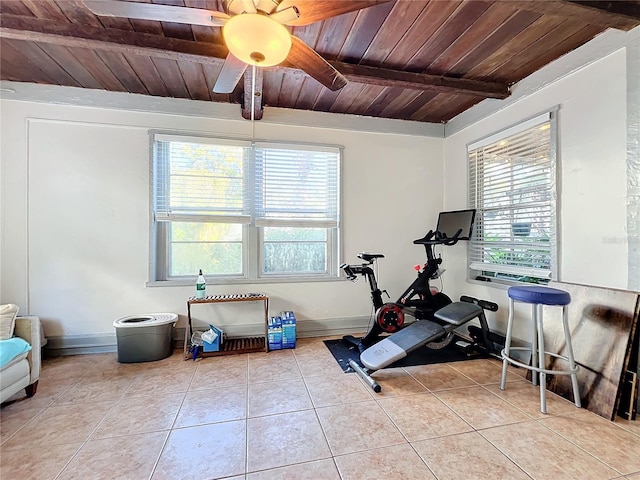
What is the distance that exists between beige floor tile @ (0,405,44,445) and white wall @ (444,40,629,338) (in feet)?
13.8

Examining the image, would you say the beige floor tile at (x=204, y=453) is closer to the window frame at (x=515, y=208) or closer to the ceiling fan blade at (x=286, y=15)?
the ceiling fan blade at (x=286, y=15)

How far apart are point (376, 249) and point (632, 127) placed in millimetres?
2458

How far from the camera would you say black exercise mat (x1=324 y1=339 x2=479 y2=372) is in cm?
278

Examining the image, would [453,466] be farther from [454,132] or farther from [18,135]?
[18,135]

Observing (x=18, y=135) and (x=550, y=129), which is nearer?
(x=550, y=129)

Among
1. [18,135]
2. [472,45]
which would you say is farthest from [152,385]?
[472,45]

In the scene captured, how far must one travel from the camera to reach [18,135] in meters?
2.86

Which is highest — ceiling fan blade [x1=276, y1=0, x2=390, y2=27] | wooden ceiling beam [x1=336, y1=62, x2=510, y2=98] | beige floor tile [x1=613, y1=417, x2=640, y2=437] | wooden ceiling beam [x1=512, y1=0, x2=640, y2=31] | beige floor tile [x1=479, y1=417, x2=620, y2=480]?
→ wooden ceiling beam [x1=336, y1=62, x2=510, y2=98]

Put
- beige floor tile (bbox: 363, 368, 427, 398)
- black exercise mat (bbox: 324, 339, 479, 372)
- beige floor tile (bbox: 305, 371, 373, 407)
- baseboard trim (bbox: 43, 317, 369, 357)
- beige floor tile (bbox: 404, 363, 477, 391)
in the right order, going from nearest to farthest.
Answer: beige floor tile (bbox: 305, 371, 373, 407), beige floor tile (bbox: 363, 368, 427, 398), beige floor tile (bbox: 404, 363, 477, 391), black exercise mat (bbox: 324, 339, 479, 372), baseboard trim (bbox: 43, 317, 369, 357)

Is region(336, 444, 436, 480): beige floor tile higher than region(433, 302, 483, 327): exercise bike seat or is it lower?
lower

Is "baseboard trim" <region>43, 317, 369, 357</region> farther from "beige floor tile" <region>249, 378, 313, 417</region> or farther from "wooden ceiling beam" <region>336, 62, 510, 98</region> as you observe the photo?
"wooden ceiling beam" <region>336, 62, 510, 98</region>

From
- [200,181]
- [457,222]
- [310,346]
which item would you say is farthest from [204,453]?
[457,222]

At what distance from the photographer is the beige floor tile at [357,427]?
1.65 meters

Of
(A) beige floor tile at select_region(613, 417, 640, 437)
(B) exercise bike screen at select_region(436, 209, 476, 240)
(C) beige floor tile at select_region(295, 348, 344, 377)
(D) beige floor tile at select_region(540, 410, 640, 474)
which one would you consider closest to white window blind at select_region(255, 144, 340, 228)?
(B) exercise bike screen at select_region(436, 209, 476, 240)
